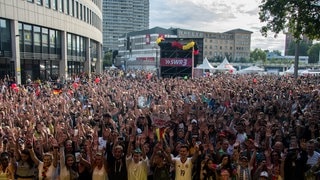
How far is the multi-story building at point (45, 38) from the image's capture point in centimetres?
→ 2330

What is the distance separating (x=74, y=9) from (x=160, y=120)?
28.5 meters

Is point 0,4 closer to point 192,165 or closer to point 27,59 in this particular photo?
point 27,59

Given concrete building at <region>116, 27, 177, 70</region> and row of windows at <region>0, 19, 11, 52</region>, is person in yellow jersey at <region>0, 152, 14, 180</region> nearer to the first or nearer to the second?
row of windows at <region>0, 19, 11, 52</region>

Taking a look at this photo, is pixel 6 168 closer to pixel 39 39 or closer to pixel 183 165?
pixel 183 165

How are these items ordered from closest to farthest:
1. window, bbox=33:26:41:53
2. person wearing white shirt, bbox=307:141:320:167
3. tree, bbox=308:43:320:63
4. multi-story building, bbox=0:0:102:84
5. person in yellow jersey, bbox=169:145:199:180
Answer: person in yellow jersey, bbox=169:145:199:180
person wearing white shirt, bbox=307:141:320:167
multi-story building, bbox=0:0:102:84
window, bbox=33:26:41:53
tree, bbox=308:43:320:63

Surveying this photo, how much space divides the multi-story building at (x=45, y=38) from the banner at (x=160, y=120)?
17.2 meters

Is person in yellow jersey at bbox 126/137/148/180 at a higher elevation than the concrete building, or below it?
below

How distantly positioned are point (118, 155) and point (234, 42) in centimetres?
14202

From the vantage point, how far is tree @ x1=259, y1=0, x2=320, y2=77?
14430 millimetres

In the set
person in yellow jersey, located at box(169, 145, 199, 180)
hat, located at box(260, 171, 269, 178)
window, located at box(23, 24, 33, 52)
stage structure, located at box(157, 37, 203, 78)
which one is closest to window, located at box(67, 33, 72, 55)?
window, located at box(23, 24, 33, 52)

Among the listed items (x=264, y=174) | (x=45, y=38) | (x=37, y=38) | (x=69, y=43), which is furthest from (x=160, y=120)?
(x=69, y=43)

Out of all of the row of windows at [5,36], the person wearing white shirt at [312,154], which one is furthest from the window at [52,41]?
the person wearing white shirt at [312,154]

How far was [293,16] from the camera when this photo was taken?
15508mm

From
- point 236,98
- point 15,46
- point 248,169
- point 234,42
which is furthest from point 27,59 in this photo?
point 234,42
